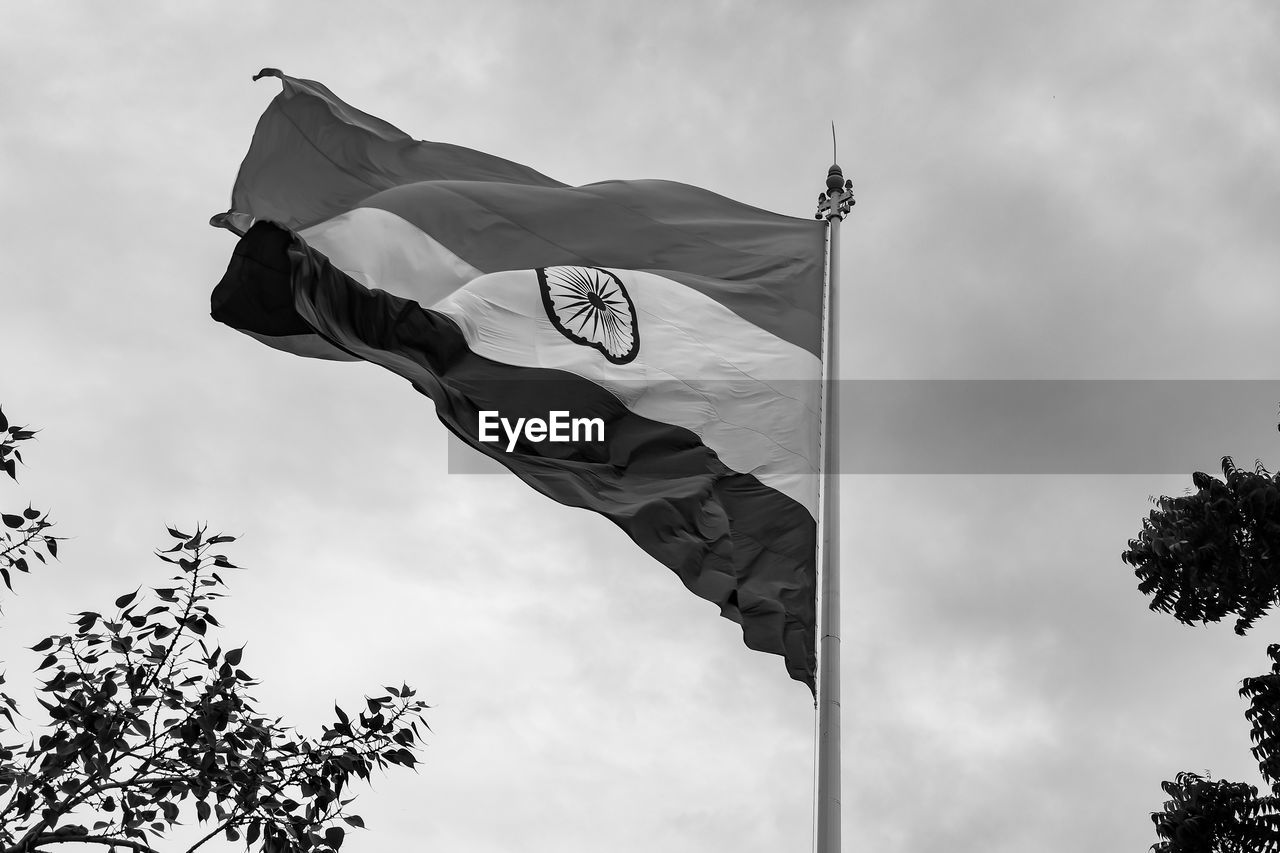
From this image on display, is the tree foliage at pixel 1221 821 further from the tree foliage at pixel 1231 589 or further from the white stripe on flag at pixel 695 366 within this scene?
Answer: the white stripe on flag at pixel 695 366

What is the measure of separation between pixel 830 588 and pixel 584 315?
144 inches

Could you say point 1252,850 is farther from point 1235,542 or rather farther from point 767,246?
point 767,246

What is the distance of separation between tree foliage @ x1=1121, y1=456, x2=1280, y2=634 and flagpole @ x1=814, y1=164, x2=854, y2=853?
257cm

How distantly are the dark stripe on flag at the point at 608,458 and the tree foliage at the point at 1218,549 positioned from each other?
2.96 metres

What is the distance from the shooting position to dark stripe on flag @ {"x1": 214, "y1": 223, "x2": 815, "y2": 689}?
1117cm

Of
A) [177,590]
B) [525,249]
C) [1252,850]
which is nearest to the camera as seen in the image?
[177,590]

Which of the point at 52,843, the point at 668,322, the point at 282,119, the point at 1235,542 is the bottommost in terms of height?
the point at 52,843

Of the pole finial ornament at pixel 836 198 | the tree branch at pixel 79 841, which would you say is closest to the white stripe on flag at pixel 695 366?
the pole finial ornament at pixel 836 198

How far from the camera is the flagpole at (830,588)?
10156 millimetres

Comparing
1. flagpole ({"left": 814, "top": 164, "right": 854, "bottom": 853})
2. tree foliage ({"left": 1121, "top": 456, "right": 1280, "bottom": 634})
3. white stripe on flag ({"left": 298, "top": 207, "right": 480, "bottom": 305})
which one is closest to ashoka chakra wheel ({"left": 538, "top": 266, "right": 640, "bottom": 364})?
white stripe on flag ({"left": 298, "top": 207, "right": 480, "bottom": 305})

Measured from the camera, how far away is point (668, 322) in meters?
13.4

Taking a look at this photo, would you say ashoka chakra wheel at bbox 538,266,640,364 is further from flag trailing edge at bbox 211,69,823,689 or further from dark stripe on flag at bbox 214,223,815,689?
dark stripe on flag at bbox 214,223,815,689

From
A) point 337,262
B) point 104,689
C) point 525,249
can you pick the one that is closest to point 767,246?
point 525,249

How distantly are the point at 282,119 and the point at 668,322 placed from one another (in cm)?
458
